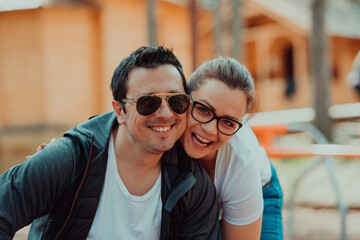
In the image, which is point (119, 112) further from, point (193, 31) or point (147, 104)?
point (193, 31)

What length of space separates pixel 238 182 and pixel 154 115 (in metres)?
0.67

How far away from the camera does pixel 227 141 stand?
8.52 ft

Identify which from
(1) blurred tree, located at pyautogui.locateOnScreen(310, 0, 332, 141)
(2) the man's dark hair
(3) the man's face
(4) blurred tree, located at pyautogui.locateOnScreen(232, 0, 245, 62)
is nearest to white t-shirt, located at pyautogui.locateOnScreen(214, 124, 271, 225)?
(3) the man's face

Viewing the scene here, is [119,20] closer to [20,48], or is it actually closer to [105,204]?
[20,48]

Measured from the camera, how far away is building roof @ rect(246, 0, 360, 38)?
14859mm

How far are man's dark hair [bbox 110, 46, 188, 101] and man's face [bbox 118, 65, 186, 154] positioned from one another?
3 centimetres

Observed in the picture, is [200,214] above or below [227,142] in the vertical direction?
below

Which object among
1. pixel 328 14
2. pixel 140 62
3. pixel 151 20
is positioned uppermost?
pixel 328 14

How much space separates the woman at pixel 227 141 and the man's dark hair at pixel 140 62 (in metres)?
0.21

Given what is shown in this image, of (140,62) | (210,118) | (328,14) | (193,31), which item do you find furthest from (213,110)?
(328,14)

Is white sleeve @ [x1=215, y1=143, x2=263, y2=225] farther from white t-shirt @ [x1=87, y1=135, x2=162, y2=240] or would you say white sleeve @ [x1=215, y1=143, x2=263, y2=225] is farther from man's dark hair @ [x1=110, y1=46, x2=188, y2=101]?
man's dark hair @ [x1=110, y1=46, x2=188, y2=101]

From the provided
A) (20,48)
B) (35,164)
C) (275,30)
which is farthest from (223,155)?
(275,30)

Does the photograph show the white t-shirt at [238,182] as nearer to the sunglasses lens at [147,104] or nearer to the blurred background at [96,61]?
the sunglasses lens at [147,104]

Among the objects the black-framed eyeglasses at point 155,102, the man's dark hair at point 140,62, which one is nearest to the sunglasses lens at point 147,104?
the black-framed eyeglasses at point 155,102
